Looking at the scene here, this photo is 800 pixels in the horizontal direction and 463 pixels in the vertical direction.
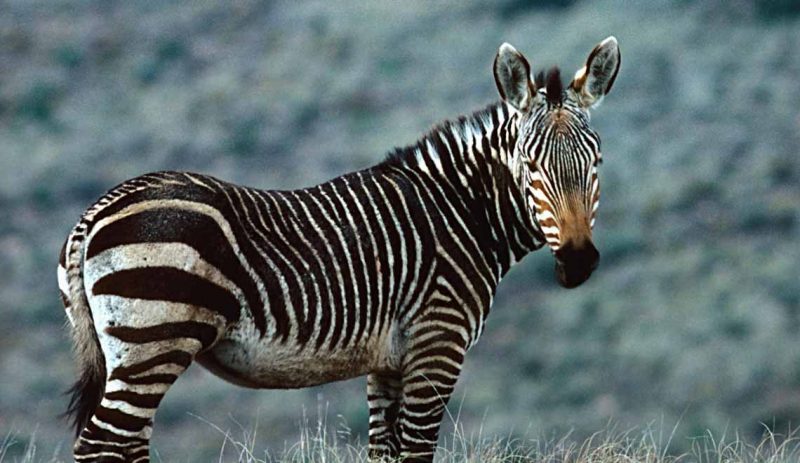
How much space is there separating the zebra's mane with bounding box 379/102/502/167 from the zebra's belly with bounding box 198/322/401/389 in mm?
1174

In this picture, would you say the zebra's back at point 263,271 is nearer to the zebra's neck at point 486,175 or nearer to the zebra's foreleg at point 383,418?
the zebra's neck at point 486,175

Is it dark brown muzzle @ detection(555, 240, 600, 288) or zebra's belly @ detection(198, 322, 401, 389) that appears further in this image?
dark brown muzzle @ detection(555, 240, 600, 288)

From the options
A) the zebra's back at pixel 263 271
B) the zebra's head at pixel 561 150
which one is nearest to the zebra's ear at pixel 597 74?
the zebra's head at pixel 561 150

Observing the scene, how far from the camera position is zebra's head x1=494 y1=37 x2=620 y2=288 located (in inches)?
311

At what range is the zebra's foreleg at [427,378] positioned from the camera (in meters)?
8.09

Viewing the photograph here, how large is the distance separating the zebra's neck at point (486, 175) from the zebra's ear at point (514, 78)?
0.14 metres

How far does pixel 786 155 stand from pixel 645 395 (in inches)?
505

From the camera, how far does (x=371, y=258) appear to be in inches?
319

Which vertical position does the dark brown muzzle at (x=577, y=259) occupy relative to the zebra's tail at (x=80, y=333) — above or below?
above

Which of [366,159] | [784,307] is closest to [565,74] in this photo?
[366,159]

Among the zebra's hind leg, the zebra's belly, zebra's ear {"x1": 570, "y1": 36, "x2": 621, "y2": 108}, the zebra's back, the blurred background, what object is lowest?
the zebra's hind leg

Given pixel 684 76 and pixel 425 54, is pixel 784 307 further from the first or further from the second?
pixel 425 54

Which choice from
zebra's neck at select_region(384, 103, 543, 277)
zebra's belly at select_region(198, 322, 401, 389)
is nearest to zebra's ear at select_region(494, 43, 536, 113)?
zebra's neck at select_region(384, 103, 543, 277)

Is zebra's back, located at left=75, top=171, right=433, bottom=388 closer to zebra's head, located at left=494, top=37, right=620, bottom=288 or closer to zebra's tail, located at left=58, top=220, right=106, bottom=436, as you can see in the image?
zebra's tail, located at left=58, top=220, right=106, bottom=436
